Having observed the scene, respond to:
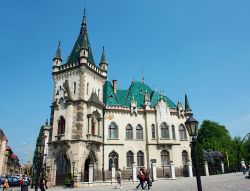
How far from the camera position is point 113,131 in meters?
36.4

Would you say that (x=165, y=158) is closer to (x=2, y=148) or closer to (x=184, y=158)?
(x=184, y=158)

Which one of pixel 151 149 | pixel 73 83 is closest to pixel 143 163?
pixel 151 149

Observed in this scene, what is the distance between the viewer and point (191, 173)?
33.9 meters

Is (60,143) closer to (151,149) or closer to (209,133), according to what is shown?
(151,149)

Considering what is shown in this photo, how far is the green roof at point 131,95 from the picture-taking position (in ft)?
128

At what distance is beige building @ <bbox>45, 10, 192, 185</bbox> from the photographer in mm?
31641

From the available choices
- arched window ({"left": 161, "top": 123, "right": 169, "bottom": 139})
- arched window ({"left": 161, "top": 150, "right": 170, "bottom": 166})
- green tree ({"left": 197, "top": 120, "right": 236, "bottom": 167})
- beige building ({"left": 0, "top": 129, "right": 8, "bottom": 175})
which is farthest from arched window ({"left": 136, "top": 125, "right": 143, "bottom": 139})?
beige building ({"left": 0, "top": 129, "right": 8, "bottom": 175})

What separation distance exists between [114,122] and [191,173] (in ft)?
43.0

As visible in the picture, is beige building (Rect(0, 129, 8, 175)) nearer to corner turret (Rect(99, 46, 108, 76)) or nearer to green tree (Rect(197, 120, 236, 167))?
corner turret (Rect(99, 46, 108, 76))

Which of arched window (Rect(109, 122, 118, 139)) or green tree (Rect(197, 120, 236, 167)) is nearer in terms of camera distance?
arched window (Rect(109, 122, 118, 139))

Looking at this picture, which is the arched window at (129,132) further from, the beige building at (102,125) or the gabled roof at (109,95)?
the gabled roof at (109,95)

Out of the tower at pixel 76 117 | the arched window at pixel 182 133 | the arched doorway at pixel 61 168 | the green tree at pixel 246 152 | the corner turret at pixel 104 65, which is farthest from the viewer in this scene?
the green tree at pixel 246 152

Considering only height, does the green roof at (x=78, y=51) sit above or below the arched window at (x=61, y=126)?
above

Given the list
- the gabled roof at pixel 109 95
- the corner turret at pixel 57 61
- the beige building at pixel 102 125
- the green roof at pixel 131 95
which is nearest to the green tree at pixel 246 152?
the beige building at pixel 102 125
